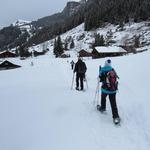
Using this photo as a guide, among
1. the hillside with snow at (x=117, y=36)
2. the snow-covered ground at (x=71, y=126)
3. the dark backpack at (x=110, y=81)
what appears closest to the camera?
the snow-covered ground at (x=71, y=126)

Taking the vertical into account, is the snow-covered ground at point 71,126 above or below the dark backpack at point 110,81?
below

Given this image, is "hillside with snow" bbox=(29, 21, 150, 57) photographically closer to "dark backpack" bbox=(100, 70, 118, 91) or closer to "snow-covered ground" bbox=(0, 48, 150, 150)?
"snow-covered ground" bbox=(0, 48, 150, 150)

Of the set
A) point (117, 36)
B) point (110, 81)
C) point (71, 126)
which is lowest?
point (71, 126)

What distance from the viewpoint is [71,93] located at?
12352mm

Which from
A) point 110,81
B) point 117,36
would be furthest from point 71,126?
point 117,36

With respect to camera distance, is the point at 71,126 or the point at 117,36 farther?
the point at 117,36

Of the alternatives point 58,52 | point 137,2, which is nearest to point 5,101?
point 58,52

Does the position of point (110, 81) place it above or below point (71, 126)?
above

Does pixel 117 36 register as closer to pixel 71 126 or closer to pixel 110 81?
pixel 110 81

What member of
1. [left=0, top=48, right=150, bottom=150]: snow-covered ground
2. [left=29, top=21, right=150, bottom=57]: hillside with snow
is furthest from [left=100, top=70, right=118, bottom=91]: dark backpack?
[left=29, top=21, right=150, bottom=57]: hillside with snow

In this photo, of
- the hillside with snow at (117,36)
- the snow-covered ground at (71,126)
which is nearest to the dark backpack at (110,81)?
the snow-covered ground at (71,126)

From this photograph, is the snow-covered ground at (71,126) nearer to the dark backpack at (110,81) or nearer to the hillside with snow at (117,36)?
the dark backpack at (110,81)

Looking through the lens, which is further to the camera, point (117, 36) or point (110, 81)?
point (117, 36)

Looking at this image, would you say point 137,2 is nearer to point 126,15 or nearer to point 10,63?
point 126,15
